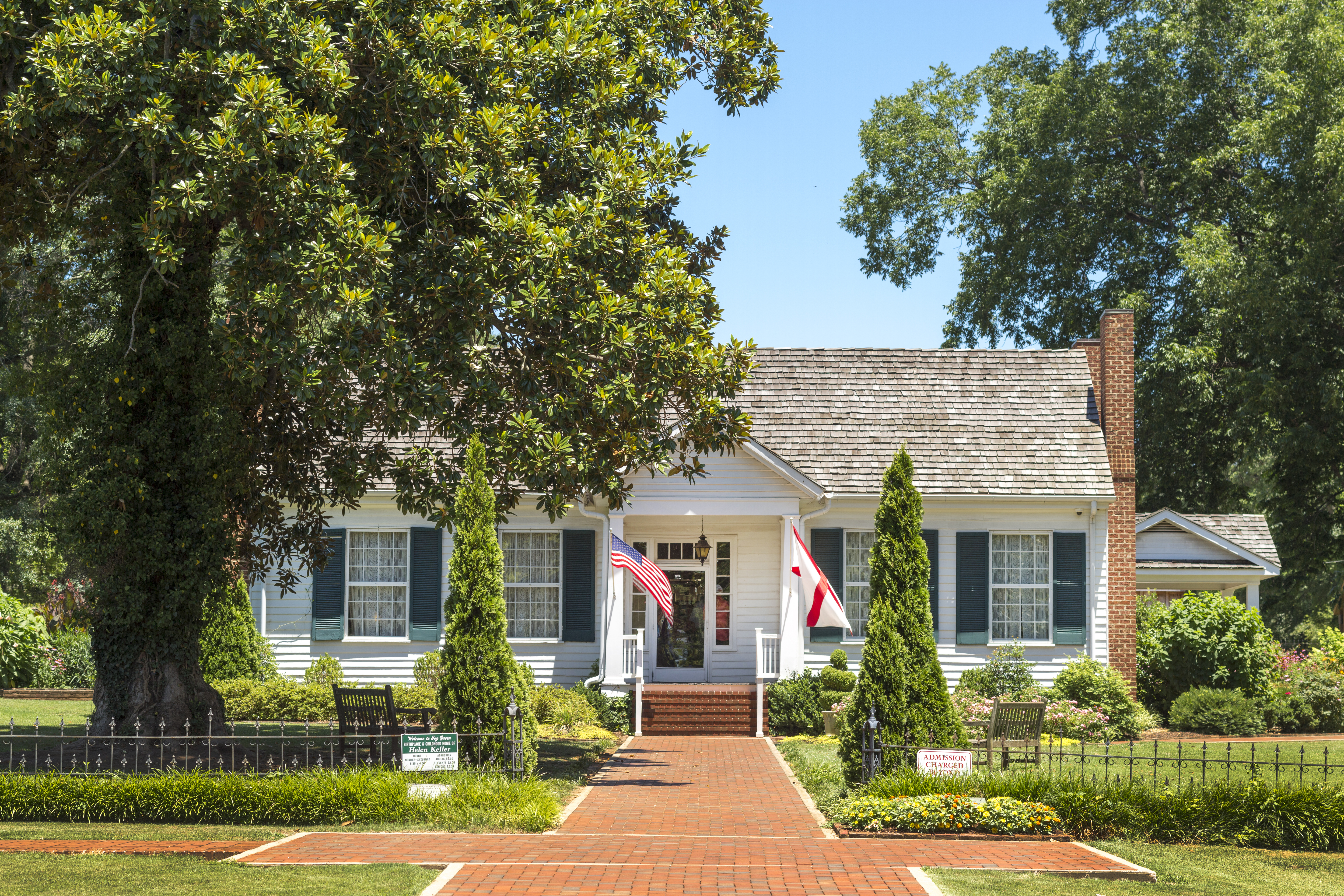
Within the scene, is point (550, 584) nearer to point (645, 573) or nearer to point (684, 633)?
point (684, 633)

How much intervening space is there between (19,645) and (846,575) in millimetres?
15109

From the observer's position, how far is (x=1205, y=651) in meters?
20.5

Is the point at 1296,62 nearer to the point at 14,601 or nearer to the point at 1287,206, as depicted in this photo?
the point at 1287,206

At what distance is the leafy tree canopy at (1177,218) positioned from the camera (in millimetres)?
28516

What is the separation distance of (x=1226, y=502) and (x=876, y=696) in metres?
28.9

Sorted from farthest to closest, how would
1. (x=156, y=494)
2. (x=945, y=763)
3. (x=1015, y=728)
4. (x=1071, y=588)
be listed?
(x=1071, y=588) < (x=1015, y=728) < (x=156, y=494) < (x=945, y=763)

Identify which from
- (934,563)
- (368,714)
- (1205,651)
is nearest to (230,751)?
(368,714)

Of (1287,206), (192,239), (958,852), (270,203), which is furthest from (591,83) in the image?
(1287,206)

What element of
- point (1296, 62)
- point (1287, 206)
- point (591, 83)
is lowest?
point (591, 83)

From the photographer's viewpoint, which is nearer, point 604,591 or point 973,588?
point 604,591

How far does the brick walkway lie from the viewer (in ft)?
36.7

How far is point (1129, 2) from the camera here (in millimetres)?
35156

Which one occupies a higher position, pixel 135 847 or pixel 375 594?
pixel 375 594

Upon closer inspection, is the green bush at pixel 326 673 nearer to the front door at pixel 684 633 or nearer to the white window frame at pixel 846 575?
the front door at pixel 684 633
